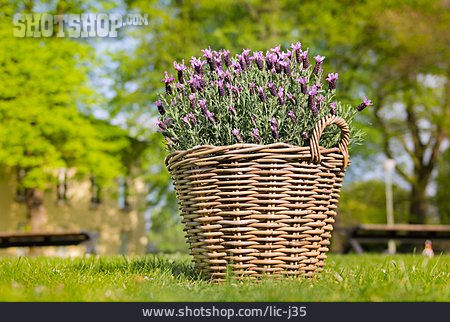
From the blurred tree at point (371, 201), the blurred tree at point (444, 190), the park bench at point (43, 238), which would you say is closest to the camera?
the park bench at point (43, 238)

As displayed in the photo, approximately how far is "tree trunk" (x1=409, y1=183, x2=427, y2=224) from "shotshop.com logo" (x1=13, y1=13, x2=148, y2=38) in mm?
11315

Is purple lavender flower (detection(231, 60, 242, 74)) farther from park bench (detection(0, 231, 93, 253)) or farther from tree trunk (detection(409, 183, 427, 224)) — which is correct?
tree trunk (detection(409, 183, 427, 224))

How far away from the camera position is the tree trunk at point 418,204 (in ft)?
64.5

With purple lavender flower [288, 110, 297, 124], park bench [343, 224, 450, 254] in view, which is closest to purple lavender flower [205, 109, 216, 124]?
purple lavender flower [288, 110, 297, 124]

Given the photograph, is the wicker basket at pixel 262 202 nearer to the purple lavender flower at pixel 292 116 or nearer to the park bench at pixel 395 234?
the purple lavender flower at pixel 292 116

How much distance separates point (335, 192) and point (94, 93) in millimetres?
11986

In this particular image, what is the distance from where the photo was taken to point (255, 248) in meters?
3.12

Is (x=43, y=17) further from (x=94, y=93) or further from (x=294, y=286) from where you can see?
(x=294, y=286)

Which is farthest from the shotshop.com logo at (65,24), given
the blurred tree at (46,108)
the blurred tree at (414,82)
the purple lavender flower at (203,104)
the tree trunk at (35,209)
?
the purple lavender flower at (203,104)

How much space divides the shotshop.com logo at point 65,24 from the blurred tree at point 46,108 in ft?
0.73

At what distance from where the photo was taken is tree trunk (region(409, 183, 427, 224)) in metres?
19.7

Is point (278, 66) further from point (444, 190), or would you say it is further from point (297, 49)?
point (444, 190)

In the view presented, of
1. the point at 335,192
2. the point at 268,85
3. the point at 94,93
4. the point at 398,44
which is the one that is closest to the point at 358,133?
the point at 335,192

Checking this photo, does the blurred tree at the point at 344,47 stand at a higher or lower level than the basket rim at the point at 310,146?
higher
